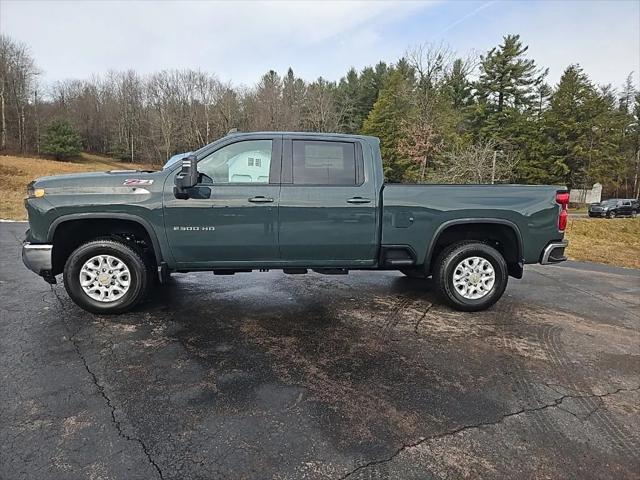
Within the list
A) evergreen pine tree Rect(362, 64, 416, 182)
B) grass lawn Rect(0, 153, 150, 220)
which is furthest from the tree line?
grass lawn Rect(0, 153, 150, 220)

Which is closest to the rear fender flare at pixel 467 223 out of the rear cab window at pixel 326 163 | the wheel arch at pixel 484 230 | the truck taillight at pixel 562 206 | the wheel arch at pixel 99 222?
the wheel arch at pixel 484 230

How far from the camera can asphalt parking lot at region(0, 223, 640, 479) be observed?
7.39 ft

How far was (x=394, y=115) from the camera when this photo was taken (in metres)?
38.5

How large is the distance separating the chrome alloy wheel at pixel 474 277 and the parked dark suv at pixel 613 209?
33.1m

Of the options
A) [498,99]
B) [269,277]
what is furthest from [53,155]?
[269,277]

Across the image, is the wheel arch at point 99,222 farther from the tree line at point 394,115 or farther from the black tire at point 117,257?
the tree line at point 394,115

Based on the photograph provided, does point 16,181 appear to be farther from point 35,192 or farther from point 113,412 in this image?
point 113,412

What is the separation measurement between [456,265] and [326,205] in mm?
1628

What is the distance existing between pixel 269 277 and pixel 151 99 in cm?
5934

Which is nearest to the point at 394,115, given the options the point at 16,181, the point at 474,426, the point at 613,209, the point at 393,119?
the point at 393,119

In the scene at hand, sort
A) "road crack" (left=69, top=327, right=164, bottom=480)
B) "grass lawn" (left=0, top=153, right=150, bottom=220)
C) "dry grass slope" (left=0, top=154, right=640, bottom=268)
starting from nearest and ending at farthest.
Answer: "road crack" (left=69, top=327, right=164, bottom=480)
"dry grass slope" (left=0, top=154, right=640, bottom=268)
"grass lawn" (left=0, top=153, right=150, bottom=220)

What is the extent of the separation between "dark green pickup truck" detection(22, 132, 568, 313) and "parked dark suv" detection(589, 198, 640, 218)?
108 ft

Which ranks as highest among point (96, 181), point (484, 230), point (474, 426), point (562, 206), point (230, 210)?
point (96, 181)

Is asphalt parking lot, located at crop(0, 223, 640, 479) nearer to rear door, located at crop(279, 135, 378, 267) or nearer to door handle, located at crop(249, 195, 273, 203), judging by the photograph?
rear door, located at crop(279, 135, 378, 267)
